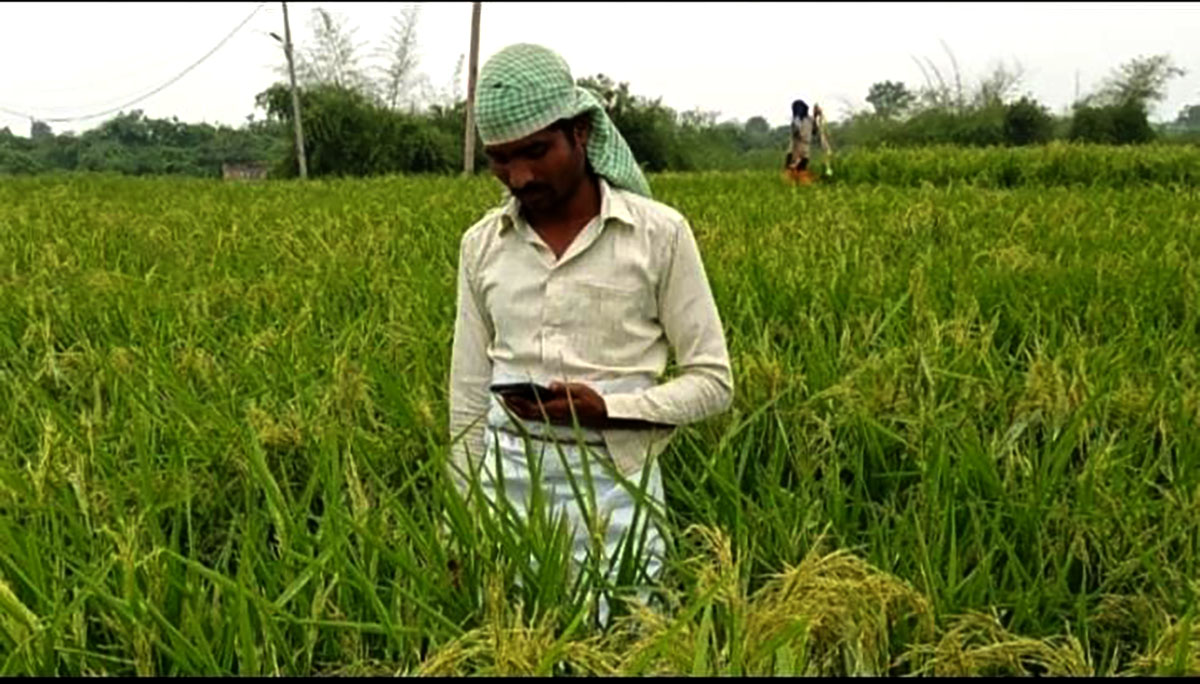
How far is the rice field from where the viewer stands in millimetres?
1165

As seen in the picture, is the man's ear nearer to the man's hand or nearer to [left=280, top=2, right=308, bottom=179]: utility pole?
the man's hand

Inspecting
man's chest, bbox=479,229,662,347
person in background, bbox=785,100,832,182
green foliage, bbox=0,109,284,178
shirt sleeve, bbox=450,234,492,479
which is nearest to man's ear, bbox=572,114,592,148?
man's chest, bbox=479,229,662,347

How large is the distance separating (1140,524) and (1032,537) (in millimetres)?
164

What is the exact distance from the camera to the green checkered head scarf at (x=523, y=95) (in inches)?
57.9

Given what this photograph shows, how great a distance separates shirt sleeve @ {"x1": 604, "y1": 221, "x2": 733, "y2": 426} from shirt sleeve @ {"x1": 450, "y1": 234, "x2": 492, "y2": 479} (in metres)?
0.28

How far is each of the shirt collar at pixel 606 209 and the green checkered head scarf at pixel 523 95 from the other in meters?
0.11

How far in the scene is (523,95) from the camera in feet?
4.82

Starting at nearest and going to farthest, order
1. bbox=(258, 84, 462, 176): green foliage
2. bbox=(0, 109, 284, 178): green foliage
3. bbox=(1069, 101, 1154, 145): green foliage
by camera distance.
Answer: bbox=(0, 109, 284, 178): green foliage
bbox=(1069, 101, 1154, 145): green foliage
bbox=(258, 84, 462, 176): green foliage

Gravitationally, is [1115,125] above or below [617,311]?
above

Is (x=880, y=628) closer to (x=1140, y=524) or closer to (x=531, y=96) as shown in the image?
(x=1140, y=524)

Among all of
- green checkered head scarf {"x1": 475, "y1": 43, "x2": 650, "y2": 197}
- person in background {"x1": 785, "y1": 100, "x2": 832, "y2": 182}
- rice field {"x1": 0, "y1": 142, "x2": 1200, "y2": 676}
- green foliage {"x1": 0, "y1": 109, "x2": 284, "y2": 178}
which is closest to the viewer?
rice field {"x1": 0, "y1": 142, "x2": 1200, "y2": 676}

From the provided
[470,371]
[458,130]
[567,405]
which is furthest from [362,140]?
[567,405]

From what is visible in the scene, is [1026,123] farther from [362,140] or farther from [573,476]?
[573,476]

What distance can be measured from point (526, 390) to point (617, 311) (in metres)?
0.18
